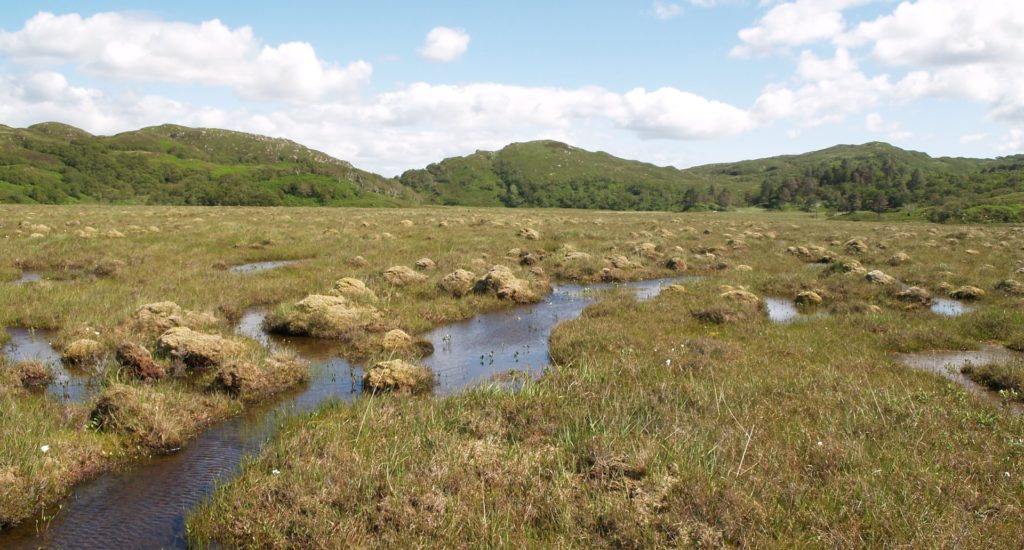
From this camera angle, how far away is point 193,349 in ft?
37.4

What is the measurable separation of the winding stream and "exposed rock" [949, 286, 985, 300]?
18.0 metres

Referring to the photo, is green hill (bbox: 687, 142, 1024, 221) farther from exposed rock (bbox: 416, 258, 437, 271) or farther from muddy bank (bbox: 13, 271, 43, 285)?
muddy bank (bbox: 13, 271, 43, 285)

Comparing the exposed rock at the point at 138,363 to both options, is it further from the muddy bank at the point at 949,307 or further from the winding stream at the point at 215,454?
the muddy bank at the point at 949,307

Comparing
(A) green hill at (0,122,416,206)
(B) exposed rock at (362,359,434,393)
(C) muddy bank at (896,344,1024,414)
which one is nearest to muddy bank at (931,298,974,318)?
(C) muddy bank at (896,344,1024,414)

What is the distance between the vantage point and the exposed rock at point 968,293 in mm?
21094

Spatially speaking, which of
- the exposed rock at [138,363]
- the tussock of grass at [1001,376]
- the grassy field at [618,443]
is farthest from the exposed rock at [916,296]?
the exposed rock at [138,363]

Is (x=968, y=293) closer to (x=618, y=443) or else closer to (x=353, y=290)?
(x=618, y=443)

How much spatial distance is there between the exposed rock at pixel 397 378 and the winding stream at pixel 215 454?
38 centimetres

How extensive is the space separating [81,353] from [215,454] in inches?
242

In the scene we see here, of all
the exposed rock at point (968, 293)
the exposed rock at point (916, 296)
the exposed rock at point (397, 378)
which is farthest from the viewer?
the exposed rock at point (968, 293)

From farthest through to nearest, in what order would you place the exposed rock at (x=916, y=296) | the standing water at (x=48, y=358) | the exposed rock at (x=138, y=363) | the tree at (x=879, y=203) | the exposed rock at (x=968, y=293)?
the tree at (x=879, y=203), the exposed rock at (x=968, y=293), the exposed rock at (x=916, y=296), the exposed rock at (x=138, y=363), the standing water at (x=48, y=358)

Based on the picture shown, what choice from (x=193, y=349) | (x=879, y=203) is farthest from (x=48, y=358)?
(x=879, y=203)

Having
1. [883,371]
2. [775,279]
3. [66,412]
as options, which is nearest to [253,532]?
[66,412]

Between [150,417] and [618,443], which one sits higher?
[150,417]
